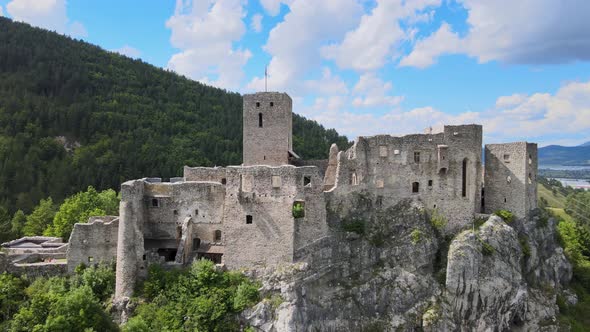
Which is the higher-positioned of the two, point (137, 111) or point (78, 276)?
point (137, 111)

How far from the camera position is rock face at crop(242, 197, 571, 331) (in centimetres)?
3572

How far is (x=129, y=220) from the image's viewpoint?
3456 cm

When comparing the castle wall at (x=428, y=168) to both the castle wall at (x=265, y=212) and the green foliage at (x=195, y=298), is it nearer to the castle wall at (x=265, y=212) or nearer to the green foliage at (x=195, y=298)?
the castle wall at (x=265, y=212)

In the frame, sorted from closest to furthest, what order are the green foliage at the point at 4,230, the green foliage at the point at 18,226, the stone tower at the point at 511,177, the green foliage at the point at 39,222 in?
the stone tower at the point at 511,177 < the green foliage at the point at 4,230 < the green foliage at the point at 18,226 < the green foliage at the point at 39,222

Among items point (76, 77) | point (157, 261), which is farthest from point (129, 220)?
point (76, 77)

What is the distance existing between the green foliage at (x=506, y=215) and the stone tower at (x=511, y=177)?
1.99ft

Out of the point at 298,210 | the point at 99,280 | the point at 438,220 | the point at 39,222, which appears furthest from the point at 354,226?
the point at 39,222

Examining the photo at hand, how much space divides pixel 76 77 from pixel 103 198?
229 feet

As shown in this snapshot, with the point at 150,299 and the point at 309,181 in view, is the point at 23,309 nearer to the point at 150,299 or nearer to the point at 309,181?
the point at 150,299

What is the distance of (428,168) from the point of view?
42250 millimetres

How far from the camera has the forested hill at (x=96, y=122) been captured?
84.4 meters

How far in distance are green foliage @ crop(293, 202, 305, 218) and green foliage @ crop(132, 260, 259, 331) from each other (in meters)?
6.49

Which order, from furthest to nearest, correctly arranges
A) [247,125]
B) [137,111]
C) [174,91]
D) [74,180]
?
[174,91] → [137,111] → [74,180] → [247,125]

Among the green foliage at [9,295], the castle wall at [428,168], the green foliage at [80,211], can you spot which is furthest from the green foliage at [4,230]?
the castle wall at [428,168]
